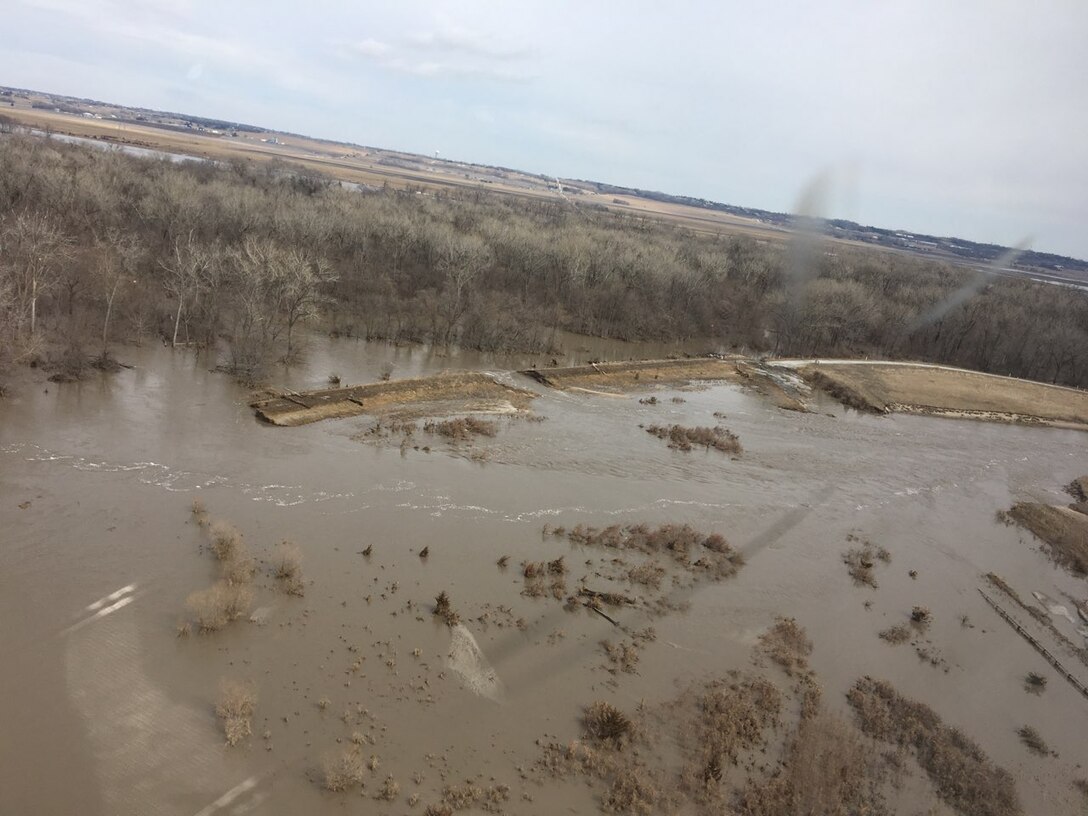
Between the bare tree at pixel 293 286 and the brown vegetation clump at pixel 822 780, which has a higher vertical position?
the bare tree at pixel 293 286

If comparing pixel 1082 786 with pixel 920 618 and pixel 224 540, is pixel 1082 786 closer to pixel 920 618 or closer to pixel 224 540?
pixel 920 618

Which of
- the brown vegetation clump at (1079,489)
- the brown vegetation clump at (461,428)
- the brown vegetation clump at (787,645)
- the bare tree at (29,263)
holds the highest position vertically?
the bare tree at (29,263)

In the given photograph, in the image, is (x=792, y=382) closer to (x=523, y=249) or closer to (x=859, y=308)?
(x=859, y=308)

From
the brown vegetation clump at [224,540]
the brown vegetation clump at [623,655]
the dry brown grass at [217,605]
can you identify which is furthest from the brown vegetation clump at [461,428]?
the brown vegetation clump at [623,655]

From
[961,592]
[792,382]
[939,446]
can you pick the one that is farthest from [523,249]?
[961,592]

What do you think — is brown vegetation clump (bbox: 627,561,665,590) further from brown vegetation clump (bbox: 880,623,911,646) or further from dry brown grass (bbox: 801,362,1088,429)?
dry brown grass (bbox: 801,362,1088,429)

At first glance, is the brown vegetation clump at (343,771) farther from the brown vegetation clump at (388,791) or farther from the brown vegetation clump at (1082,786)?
the brown vegetation clump at (1082,786)

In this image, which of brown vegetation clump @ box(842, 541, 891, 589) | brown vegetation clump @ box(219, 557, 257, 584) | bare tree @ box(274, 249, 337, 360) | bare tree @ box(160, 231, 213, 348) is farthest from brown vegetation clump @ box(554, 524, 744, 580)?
bare tree @ box(160, 231, 213, 348)
